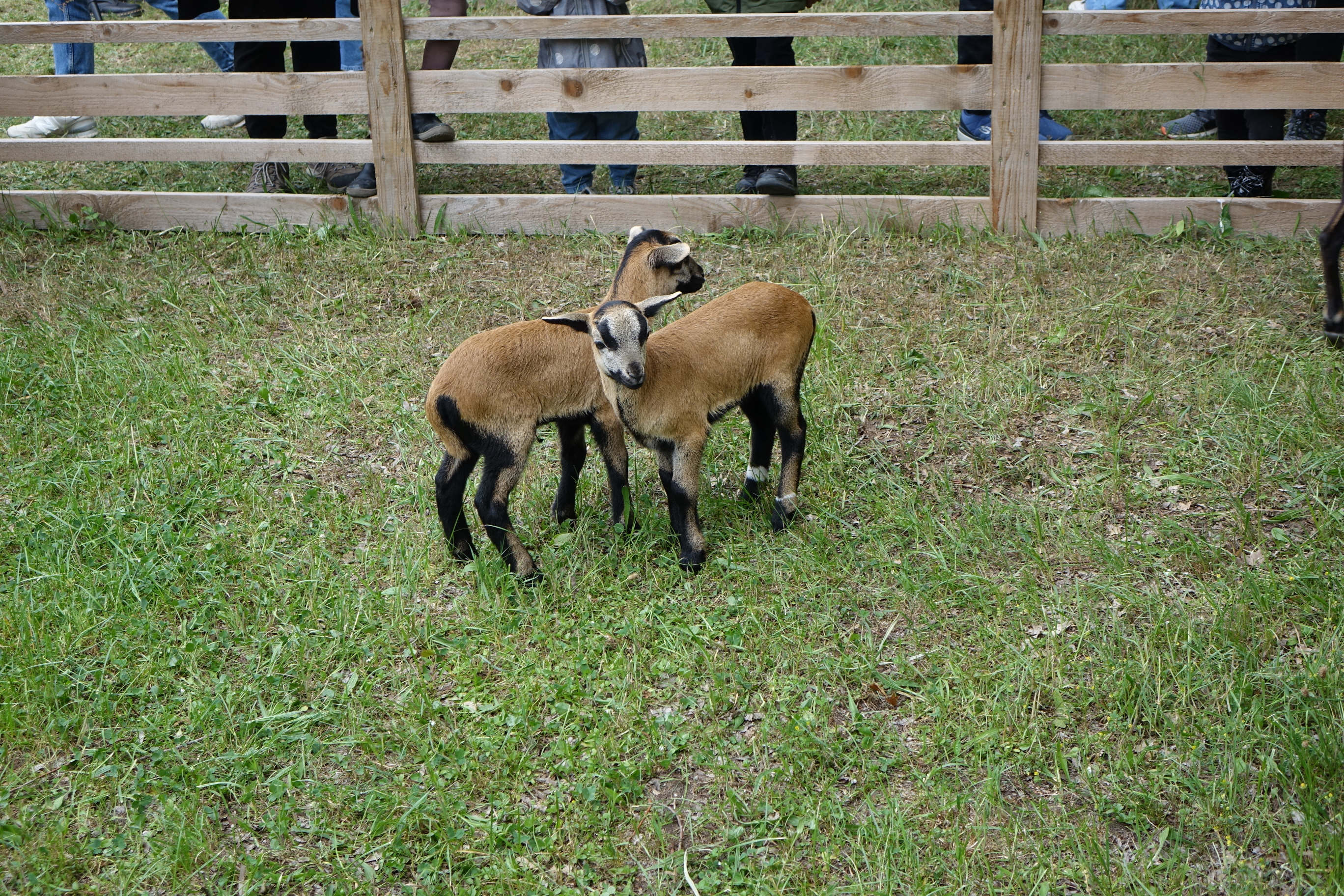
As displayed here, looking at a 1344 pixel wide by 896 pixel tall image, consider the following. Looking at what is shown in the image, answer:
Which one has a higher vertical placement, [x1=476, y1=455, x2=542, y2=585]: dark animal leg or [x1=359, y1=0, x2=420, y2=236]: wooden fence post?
[x1=359, y1=0, x2=420, y2=236]: wooden fence post

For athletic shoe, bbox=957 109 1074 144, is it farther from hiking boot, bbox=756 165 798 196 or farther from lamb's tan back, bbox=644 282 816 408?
lamb's tan back, bbox=644 282 816 408

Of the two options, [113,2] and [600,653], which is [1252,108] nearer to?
[600,653]

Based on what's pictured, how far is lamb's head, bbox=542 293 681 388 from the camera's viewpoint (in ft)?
13.4

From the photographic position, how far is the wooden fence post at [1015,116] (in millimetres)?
6875

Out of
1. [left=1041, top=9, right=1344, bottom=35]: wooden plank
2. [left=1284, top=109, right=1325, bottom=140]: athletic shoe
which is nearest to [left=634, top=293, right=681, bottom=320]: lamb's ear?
[left=1041, top=9, right=1344, bottom=35]: wooden plank

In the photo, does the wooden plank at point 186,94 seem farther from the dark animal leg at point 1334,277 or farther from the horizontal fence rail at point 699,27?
the dark animal leg at point 1334,277

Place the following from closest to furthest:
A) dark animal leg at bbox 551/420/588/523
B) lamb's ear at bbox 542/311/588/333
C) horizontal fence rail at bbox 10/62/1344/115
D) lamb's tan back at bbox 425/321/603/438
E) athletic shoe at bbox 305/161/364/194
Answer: lamb's ear at bbox 542/311/588/333, lamb's tan back at bbox 425/321/603/438, dark animal leg at bbox 551/420/588/523, horizontal fence rail at bbox 10/62/1344/115, athletic shoe at bbox 305/161/364/194

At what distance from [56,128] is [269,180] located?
316 cm

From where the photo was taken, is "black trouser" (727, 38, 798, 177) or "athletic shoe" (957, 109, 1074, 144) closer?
"black trouser" (727, 38, 798, 177)

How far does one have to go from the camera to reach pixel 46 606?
4.48 m

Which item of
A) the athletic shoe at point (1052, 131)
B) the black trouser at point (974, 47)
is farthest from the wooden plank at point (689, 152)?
the black trouser at point (974, 47)

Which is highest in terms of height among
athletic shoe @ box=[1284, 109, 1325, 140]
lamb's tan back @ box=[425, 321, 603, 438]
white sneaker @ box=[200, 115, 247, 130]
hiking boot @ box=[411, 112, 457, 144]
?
white sneaker @ box=[200, 115, 247, 130]

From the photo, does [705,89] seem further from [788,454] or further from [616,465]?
[616,465]

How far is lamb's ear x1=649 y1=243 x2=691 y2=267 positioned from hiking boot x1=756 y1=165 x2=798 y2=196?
10.0 ft
